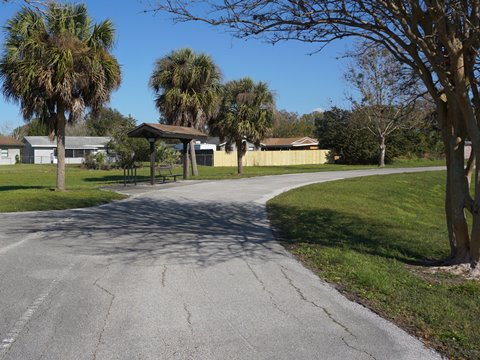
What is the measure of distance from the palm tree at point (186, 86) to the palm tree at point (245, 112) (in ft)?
7.41

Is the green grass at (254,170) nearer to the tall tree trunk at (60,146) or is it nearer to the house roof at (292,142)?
the tall tree trunk at (60,146)

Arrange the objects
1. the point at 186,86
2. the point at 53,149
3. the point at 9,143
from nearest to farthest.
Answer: the point at 186,86 < the point at 9,143 < the point at 53,149

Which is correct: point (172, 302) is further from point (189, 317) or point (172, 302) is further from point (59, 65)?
point (59, 65)

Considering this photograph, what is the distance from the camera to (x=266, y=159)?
6131cm

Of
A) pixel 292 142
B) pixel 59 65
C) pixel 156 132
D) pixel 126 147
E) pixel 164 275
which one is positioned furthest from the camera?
pixel 292 142

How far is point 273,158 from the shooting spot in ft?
204

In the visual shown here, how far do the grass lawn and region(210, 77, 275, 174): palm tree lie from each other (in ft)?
50.3

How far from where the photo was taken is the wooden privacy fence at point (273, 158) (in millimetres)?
58688

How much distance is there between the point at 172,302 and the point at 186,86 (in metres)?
26.8

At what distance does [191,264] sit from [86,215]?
6.52 meters

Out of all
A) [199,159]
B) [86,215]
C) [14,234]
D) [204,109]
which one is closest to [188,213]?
[86,215]

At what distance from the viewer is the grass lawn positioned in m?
5.22

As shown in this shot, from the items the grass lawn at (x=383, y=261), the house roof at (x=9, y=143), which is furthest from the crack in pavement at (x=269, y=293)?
the house roof at (x=9, y=143)

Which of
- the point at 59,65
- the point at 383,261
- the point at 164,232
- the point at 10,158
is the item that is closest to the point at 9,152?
the point at 10,158
